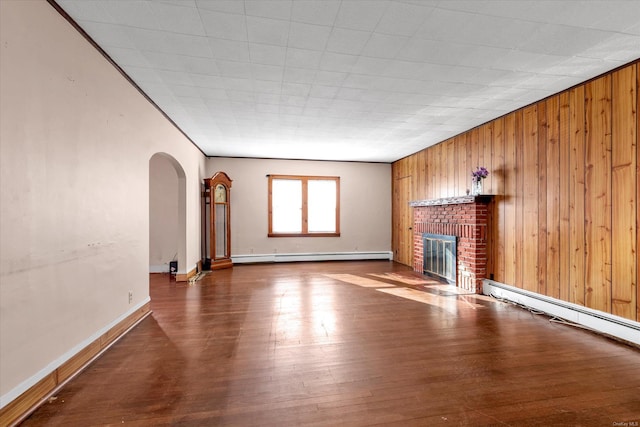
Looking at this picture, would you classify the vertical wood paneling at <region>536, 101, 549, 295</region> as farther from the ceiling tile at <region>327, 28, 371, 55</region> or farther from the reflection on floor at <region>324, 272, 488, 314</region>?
the ceiling tile at <region>327, 28, 371, 55</region>

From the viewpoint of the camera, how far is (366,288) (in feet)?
15.5

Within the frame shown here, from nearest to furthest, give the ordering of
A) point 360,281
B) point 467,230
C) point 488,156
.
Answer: point 488,156 < point 467,230 < point 360,281

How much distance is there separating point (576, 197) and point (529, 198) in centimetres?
61

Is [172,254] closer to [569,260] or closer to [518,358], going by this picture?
[518,358]

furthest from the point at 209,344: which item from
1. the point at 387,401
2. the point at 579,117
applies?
the point at 579,117

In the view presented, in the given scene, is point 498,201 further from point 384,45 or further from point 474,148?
point 384,45

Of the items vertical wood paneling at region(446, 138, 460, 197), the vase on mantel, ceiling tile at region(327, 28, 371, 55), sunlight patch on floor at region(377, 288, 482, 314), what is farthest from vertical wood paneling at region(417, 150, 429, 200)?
ceiling tile at region(327, 28, 371, 55)

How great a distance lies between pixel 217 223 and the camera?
22.0 feet

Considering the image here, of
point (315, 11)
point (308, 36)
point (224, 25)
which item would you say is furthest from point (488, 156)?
point (224, 25)

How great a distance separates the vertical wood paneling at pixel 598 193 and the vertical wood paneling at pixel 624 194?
44 mm

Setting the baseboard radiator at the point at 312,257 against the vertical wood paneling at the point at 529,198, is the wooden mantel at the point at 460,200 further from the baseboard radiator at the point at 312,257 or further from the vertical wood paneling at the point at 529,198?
the baseboard radiator at the point at 312,257

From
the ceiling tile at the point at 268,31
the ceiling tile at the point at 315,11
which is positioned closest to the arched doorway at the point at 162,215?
the ceiling tile at the point at 268,31

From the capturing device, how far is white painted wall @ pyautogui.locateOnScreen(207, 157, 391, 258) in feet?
23.6

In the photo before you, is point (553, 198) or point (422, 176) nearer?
point (553, 198)
